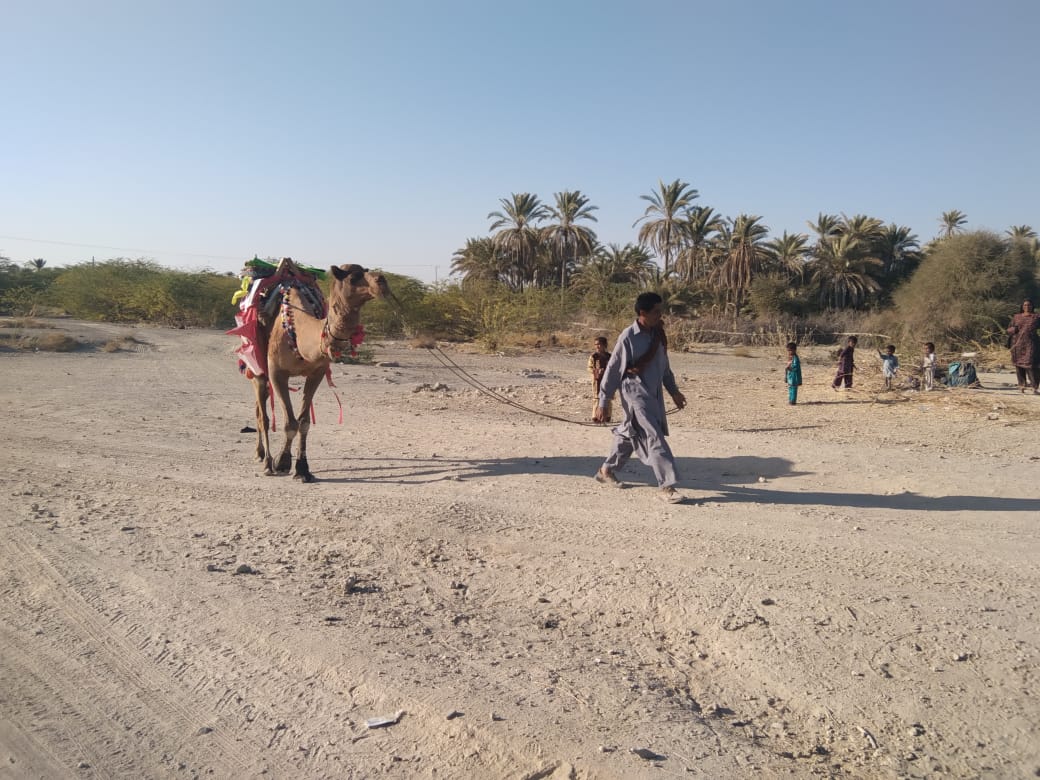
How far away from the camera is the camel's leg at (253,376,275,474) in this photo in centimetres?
784

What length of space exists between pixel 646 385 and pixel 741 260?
4569 cm

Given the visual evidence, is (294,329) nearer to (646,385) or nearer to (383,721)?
(646,385)

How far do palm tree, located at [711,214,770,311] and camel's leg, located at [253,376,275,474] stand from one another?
43829 millimetres

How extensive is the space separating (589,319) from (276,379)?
28726 millimetres

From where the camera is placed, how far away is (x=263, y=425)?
826 cm

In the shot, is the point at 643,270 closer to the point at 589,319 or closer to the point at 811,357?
the point at 589,319

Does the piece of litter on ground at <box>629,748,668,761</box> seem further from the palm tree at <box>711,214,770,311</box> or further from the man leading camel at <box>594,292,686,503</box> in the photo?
the palm tree at <box>711,214,770,311</box>

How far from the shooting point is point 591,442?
377 inches

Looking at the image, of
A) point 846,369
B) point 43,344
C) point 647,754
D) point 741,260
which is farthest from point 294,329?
point 741,260

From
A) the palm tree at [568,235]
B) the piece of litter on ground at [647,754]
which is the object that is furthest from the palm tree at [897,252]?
the piece of litter on ground at [647,754]

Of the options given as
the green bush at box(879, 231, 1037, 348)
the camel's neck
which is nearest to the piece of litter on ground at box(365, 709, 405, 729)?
the camel's neck

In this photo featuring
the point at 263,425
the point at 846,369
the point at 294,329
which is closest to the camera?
the point at 294,329

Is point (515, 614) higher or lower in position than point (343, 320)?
lower

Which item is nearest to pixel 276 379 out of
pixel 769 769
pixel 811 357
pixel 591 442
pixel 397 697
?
pixel 591 442
